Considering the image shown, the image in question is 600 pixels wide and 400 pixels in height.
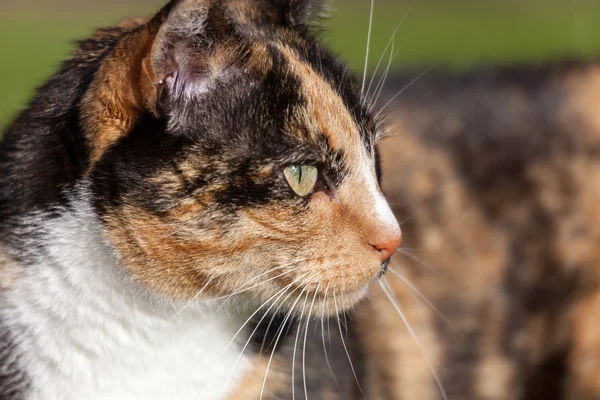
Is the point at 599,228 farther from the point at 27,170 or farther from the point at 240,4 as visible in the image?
the point at 27,170

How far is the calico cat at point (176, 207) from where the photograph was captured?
5.57 feet

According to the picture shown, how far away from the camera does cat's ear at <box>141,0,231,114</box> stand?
159 cm

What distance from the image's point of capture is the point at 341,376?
2289 millimetres

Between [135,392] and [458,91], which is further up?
[458,91]

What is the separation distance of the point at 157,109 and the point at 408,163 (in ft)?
4.24

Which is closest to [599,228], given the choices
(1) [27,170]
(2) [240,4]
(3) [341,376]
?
(3) [341,376]

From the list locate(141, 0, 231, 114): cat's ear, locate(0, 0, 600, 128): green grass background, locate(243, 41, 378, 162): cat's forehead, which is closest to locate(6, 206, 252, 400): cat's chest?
Result: locate(141, 0, 231, 114): cat's ear

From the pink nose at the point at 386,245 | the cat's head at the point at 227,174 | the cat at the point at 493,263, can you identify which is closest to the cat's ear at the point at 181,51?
the cat's head at the point at 227,174

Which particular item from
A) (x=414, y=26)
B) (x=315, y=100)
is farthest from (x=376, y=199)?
(x=414, y=26)

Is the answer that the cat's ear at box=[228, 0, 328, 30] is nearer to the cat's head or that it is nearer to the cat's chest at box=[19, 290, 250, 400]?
the cat's head

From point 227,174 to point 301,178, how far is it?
0.15m

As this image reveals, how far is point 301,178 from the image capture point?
1.75 metres

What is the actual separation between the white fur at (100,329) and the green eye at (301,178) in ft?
1.05

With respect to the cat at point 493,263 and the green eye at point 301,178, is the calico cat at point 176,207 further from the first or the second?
the cat at point 493,263
